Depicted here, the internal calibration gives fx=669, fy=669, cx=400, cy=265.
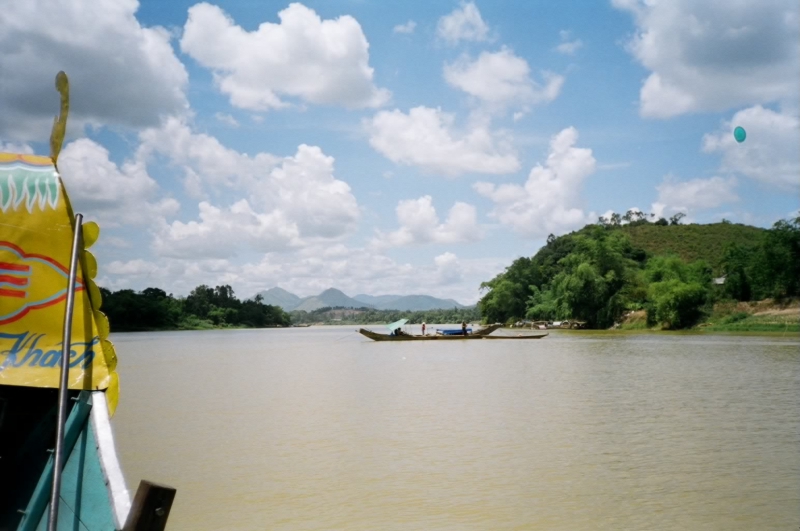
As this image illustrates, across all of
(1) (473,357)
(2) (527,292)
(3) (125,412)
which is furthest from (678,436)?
(2) (527,292)

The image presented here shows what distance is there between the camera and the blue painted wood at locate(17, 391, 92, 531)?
3066 mm

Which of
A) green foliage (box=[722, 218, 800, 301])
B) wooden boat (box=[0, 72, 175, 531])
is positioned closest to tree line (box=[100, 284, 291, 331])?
green foliage (box=[722, 218, 800, 301])

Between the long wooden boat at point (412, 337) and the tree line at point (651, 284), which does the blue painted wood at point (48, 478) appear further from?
the tree line at point (651, 284)

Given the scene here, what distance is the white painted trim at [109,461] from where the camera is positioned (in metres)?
2.77

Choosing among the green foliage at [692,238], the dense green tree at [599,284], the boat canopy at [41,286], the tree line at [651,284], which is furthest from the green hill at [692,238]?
the boat canopy at [41,286]

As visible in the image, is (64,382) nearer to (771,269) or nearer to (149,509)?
(149,509)

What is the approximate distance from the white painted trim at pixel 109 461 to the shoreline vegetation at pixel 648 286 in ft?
135

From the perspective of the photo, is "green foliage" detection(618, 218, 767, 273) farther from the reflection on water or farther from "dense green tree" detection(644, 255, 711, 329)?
the reflection on water

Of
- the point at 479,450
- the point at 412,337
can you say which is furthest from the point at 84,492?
the point at 412,337

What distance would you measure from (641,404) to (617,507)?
6.52 metres

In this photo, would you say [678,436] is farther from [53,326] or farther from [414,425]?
[53,326]

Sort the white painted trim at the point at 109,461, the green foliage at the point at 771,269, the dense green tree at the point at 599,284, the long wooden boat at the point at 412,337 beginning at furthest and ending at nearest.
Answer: the dense green tree at the point at 599,284 < the green foliage at the point at 771,269 < the long wooden boat at the point at 412,337 < the white painted trim at the point at 109,461

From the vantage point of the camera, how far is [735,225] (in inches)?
3467

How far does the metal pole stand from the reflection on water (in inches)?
142
